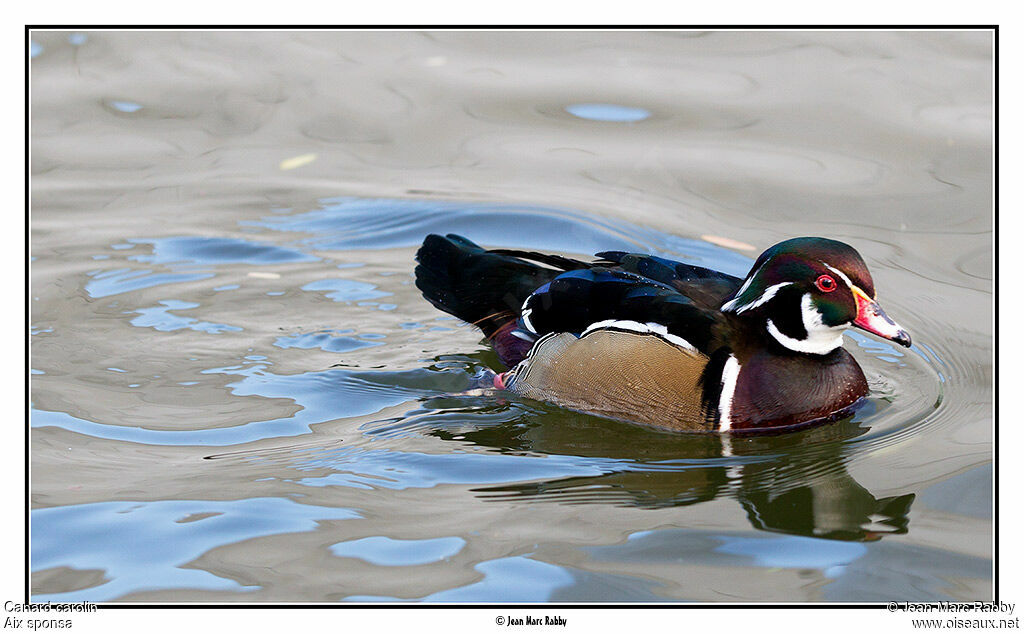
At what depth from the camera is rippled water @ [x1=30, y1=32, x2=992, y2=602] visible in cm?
546

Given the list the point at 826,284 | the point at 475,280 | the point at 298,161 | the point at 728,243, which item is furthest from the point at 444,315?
the point at 298,161

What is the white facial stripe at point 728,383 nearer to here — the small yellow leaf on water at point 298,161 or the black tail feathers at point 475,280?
the black tail feathers at point 475,280

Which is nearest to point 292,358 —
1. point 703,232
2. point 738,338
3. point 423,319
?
point 423,319

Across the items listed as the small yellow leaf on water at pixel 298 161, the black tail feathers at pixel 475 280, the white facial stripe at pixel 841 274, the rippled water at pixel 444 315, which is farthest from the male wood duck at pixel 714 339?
the small yellow leaf on water at pixel 298 161

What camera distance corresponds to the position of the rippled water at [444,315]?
5.46 m

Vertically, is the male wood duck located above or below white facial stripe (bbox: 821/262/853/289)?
below

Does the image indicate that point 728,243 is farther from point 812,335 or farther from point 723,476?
point 723,476

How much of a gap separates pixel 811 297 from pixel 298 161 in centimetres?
520

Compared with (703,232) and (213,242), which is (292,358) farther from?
(703,232)

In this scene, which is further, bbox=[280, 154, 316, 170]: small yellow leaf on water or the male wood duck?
bbox=[280, 154, 316, 170]: small yellow leaf on water

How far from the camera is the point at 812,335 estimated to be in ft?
21.0

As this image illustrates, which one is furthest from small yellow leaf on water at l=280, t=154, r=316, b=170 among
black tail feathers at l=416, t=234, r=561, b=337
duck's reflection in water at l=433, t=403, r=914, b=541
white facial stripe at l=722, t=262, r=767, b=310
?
white facial stripe at l=722, t=262, r=767, b=310

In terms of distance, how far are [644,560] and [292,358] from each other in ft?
9.26

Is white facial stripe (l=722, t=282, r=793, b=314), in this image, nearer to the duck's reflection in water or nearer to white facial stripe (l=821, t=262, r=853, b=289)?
white facial stripe (l=821, t=262, r=853, b=289)
